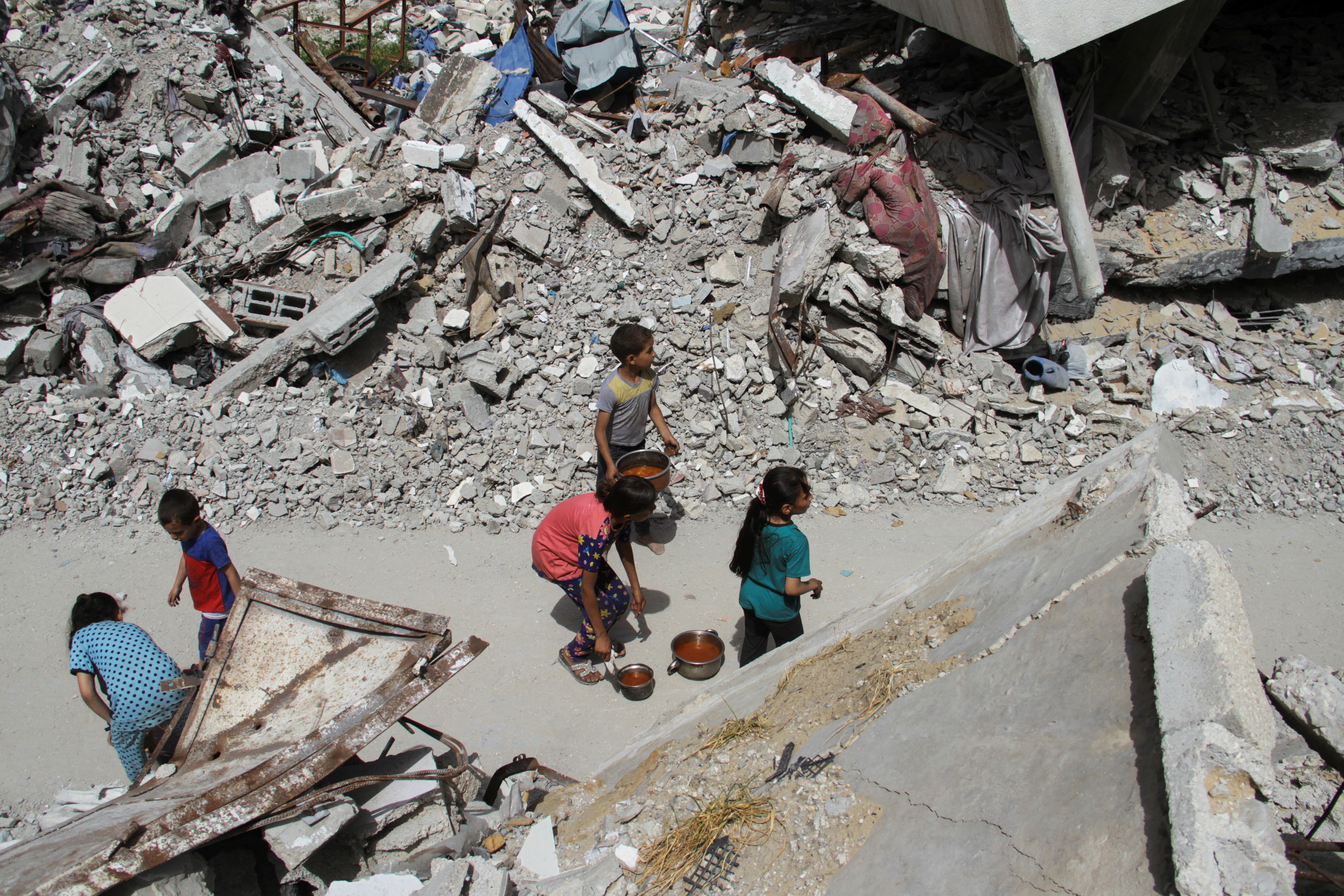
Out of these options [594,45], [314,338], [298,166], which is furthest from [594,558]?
[594,45]

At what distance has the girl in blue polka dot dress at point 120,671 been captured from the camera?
10.8ft

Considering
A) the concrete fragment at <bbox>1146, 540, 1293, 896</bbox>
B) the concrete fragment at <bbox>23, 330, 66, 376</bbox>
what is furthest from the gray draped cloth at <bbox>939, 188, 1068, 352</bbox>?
the concrete fragment at <bbox>23, 330, 66, 376</bbox>

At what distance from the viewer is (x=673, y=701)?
4.38 meters

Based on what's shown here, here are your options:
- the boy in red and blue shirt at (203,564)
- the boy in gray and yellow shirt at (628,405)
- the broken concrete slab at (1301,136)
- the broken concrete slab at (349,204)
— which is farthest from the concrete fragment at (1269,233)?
the boy in red and blue shirt at (203,564)

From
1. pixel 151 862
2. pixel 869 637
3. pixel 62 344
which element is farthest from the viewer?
pixel 62 344

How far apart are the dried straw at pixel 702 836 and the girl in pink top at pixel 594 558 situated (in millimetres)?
1488

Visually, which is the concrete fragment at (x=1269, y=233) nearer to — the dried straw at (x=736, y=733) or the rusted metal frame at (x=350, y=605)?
the dried straw at (x=736, y=733)

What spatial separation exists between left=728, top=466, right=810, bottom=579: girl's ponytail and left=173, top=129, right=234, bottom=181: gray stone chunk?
780 cm

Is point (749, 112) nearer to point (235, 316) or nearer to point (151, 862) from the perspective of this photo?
point (235, 316)

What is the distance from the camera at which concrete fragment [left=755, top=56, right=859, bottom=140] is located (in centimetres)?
693

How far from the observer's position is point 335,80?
9.16m

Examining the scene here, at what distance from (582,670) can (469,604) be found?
1125 mm

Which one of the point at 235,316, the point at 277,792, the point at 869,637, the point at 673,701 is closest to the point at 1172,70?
the point at 869,637

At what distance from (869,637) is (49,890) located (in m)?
2.88
